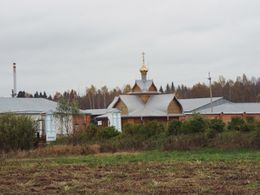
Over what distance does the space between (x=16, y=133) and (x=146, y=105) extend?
102 feet

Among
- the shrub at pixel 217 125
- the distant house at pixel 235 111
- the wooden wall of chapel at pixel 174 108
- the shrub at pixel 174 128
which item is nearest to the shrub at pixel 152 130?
the shrub at pixel 174 128

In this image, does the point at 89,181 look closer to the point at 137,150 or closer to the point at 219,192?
the point at 219,192

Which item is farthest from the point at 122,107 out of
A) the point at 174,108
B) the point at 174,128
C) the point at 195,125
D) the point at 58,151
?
the point at 58,151

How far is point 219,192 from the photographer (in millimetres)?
11031

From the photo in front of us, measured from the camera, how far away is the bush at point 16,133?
101 ft

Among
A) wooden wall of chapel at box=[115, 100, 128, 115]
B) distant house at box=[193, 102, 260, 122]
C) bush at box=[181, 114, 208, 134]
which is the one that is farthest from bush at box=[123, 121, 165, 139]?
distant house at box=[193, 102, 260, 122]

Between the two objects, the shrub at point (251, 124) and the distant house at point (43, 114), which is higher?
the distant house at point (43, 114)

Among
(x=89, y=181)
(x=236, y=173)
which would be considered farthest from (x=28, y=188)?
(x=236, y=173)

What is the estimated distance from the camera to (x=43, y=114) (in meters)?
46.2

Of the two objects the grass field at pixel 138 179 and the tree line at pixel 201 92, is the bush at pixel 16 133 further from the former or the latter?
the tree line at pixel 201 92

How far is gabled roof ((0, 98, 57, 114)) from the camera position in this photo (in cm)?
4662

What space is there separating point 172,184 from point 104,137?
21816 millimetres

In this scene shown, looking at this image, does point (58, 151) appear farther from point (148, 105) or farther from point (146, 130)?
point (148, 105)

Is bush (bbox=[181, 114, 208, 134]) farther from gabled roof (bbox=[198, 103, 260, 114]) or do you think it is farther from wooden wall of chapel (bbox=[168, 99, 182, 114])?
gabled roof (bbox=[198, 103, 260, 114])
